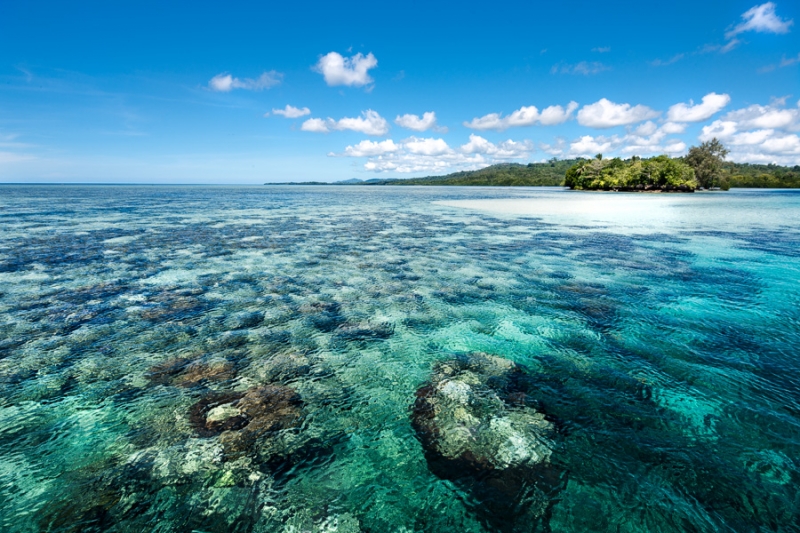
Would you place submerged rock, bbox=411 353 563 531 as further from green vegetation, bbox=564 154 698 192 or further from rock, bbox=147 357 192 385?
green vegetation, bbox=564 154 698 192

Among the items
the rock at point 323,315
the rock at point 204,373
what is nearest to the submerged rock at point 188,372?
the rock at point 204,373

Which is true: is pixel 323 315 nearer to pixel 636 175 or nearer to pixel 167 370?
pixel 167 370

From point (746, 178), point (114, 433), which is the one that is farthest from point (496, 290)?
point (746, 178)

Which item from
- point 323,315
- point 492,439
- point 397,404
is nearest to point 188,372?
point 323,315

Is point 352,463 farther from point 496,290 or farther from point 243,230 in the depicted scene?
point 243,230

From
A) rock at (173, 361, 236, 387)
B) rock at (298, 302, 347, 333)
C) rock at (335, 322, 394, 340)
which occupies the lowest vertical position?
rock at (335, 322, 394, 340)

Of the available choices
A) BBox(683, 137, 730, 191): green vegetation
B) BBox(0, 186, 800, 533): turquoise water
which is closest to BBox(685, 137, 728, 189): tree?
BBox(683, 137, 730, 191): green vegetation
